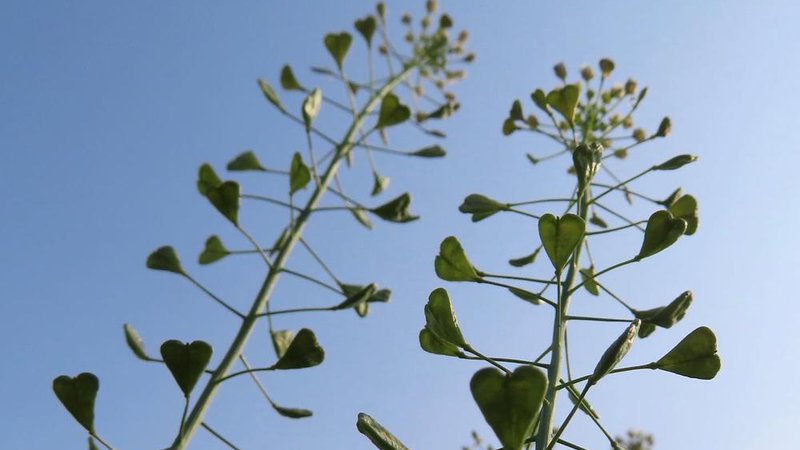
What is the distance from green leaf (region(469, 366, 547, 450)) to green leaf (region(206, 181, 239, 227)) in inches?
72.7

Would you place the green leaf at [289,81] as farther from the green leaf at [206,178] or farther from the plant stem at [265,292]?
the green leaf at [206,178]

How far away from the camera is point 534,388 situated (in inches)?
53.5

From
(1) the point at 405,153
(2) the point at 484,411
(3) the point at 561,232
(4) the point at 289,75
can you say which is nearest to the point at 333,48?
(4) the point at 289,75

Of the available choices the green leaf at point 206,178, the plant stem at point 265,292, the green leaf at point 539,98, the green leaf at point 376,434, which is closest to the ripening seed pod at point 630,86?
the green leaf at point 539,98

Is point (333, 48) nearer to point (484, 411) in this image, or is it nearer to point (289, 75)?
point (289, 75)

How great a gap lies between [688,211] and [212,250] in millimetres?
2253

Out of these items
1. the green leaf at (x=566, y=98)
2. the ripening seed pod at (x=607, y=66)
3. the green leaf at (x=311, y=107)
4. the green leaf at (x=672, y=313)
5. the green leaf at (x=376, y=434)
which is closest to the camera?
the green leaf at (x=376, y=434)

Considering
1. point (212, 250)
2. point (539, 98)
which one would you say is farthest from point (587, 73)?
point (212, 250)

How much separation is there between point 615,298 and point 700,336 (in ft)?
1.74

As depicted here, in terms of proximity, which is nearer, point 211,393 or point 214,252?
point 211,393

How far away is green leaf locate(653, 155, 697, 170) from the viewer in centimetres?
263

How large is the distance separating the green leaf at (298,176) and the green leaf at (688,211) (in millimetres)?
1515

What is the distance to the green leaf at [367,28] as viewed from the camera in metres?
4.95

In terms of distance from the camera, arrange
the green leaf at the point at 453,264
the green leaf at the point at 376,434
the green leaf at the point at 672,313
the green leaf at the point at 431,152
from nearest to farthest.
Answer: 1. the green leaf at the point at 376,434
2. the green leaf at the point at 672,313
3. the green leaf at the point at 453,264
4. the green leaf at the point at 431,152
